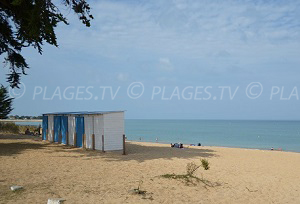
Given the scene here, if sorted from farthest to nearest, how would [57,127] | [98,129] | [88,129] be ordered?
[57,127] < [88,129] < [98,129]

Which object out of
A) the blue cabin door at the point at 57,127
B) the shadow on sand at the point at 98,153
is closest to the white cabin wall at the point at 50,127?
the blue cabin door at the point at 57,127

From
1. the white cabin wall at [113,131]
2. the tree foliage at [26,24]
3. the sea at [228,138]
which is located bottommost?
the sea at [228,138]

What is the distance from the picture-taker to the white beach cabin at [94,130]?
1875 centimetres

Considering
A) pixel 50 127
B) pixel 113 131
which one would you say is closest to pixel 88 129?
pixel 113 131

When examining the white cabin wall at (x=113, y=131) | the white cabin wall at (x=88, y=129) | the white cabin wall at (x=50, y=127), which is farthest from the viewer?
the white cabin wall at (x=50, y=127)

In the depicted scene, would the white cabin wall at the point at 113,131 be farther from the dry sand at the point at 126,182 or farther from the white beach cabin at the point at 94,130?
the dry sand at the point at 126,182

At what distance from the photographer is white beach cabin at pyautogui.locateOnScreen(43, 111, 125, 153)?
18.8m

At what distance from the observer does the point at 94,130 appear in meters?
Answer: 19.3

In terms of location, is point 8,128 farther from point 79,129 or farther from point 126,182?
point 126,182

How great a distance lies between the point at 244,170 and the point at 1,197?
10966 mm

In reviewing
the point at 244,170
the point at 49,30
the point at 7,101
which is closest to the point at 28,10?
the point at 49,30

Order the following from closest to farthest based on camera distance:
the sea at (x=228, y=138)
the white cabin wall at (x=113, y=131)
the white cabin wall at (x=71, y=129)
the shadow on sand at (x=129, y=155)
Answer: the shadow on sand at (x=129, y=155)
the white cabin wall at (x=113, y=131)
the white cabin wall at (x=71, y=129)
the sea at (x=228, y=138)

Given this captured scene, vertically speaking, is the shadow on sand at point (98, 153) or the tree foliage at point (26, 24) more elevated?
the tree foliage at point (26, 24)

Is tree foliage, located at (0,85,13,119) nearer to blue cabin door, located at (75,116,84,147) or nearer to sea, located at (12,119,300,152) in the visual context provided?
blue cabin door, located at (75,116,84,147)
